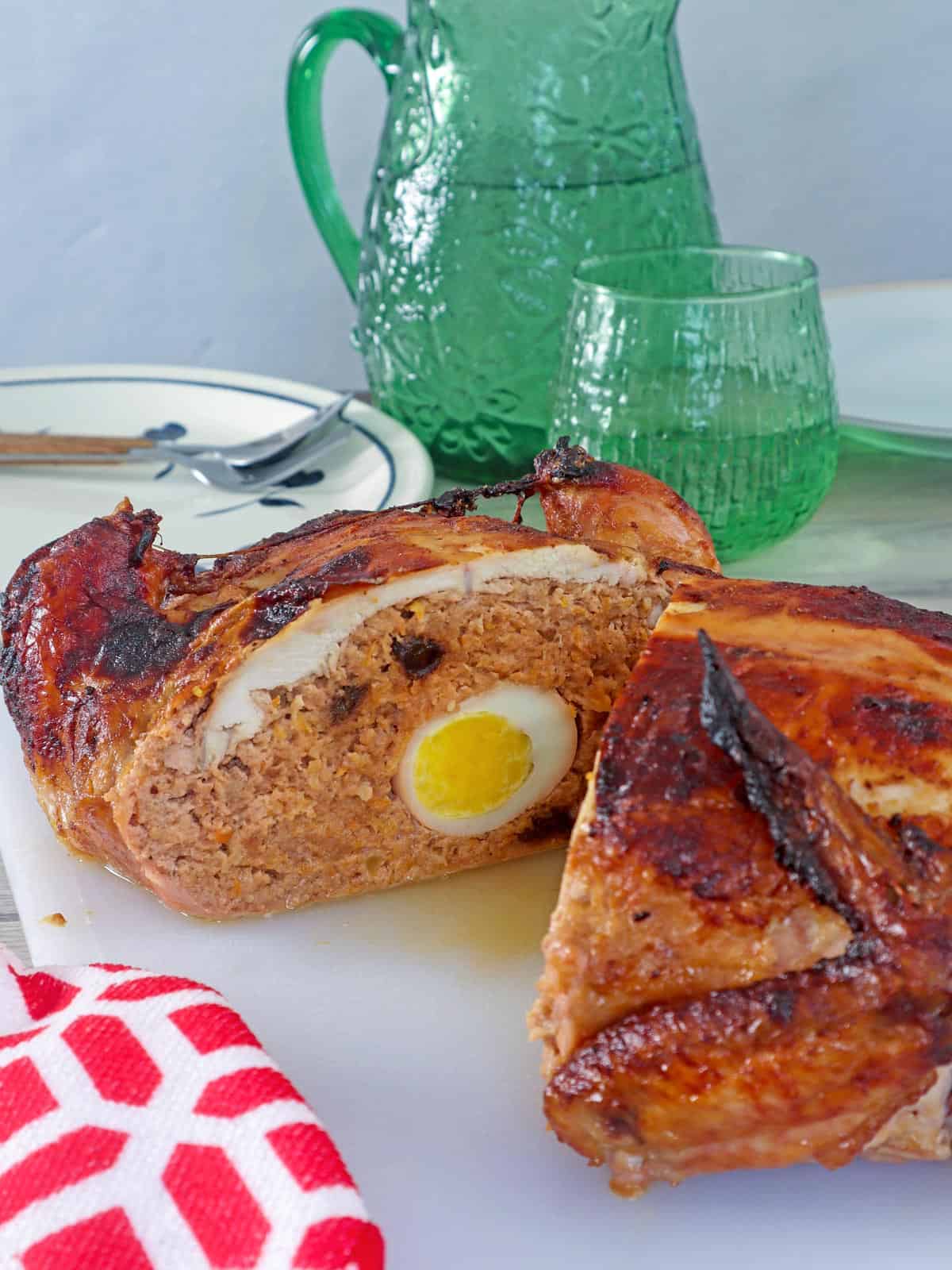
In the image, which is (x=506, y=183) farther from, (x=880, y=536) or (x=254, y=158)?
(x=254, y=158)

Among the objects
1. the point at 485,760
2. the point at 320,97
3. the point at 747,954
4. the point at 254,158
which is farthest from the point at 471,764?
the point at 254,158

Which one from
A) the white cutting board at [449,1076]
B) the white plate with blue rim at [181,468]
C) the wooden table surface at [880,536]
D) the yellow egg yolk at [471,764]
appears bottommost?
the white cutting board at [449,1076]

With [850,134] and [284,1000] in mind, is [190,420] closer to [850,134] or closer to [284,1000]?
[284,1000]

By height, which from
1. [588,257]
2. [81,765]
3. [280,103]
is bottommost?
[81,765]

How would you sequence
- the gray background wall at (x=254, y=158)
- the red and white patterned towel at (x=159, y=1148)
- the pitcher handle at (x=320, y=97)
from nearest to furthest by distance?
1. the red and white patterned towel at (x=159, y=1148)
2. the pitcher handle at (x=320, y=97)
3. the gray background wall at (x=254, y=158)

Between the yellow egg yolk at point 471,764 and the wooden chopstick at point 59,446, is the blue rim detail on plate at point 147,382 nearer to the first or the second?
the wooden chopstick at point 59,446

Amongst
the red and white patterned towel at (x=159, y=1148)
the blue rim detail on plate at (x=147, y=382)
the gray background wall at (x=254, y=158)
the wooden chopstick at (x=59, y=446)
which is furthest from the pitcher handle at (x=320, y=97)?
the red and white patterned towel at (x=159, y=1148)

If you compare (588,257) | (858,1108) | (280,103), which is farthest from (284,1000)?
(280,103)
